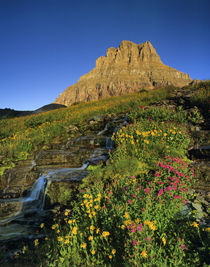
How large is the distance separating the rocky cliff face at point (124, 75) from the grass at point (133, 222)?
382ft

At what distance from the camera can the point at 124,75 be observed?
131750 millimetres

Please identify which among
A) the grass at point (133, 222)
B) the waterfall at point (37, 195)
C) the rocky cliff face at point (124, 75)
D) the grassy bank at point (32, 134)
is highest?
the rocky cliff face at point (124, 75)

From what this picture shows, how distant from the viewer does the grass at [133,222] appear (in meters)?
2.14

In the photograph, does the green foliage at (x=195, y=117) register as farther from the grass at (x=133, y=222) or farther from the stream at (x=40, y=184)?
the stream at (x=40, y=184)

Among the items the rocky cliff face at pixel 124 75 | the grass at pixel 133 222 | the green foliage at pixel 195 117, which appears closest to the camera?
the grass at pixel 133 222

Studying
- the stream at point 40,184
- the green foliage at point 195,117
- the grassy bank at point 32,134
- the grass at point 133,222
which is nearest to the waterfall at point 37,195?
the stream at point 40,184

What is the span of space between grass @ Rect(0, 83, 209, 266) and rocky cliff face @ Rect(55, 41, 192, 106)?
116 meters

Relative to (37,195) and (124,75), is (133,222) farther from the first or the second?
(124,75)

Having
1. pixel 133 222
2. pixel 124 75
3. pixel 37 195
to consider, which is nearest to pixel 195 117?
pixel 133 222

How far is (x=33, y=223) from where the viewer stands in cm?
437

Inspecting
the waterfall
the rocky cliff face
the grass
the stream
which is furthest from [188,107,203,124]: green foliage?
the rocky cliff face

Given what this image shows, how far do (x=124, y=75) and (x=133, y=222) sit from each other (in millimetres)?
139713

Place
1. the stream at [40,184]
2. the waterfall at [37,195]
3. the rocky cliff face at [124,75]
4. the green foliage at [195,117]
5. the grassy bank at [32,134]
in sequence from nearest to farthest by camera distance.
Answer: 1. the stream at [40,184]
2. the waterfall at [37,195]
3. the green foliage at [195,117]
4. the grassy bank at [32,134]
5. the rocky cliff face at [124,75]

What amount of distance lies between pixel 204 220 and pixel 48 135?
29.9 feet
